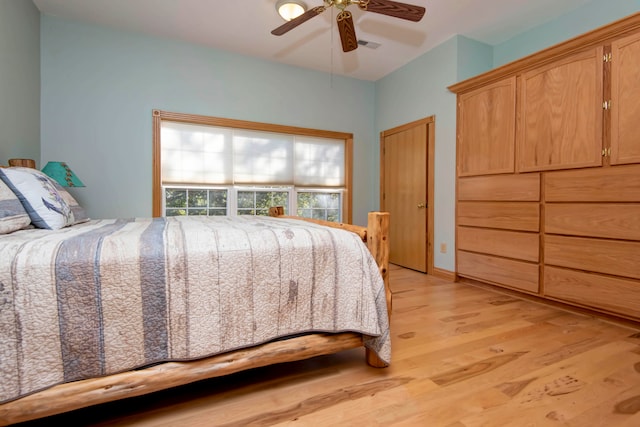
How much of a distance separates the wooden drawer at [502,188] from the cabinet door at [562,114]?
11cm

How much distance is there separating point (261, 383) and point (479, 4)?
141 inches

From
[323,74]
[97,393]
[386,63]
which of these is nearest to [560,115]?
[386,63]

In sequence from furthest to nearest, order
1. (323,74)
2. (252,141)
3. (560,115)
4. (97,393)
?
1. (323,74)
2. (252,141)
3. (560,115)
4. (97,393)

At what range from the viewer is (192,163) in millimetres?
3682

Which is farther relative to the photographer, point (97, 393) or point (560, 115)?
point (560, 115)

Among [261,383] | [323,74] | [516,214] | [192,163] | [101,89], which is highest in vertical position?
[323,74]

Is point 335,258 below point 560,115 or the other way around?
below

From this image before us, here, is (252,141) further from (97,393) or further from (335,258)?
(97,393)

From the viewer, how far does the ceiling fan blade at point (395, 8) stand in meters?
2.20

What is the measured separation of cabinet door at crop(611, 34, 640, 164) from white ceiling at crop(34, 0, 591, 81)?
99 cm

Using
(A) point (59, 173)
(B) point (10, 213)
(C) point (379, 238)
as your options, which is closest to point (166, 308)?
(B) point (10, 213)

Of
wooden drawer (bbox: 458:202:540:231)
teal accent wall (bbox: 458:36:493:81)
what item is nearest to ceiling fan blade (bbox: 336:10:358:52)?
teal accent wall (bbox: 458:36:493:81)

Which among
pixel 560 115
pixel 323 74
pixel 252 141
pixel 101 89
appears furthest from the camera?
pixel 323 74

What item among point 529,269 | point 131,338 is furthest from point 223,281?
point 529,269
